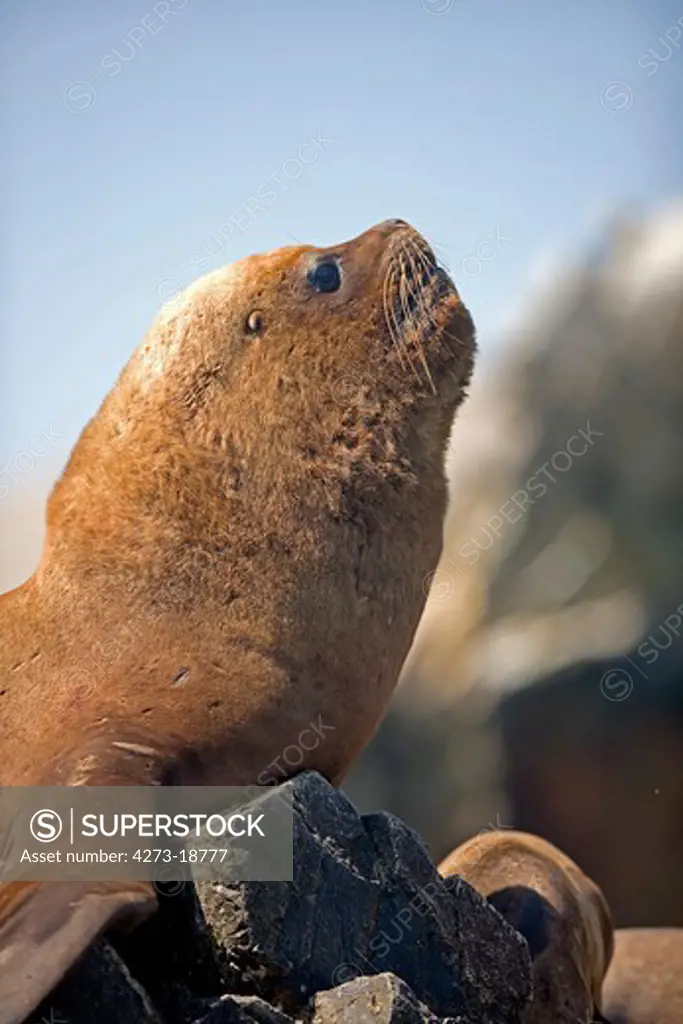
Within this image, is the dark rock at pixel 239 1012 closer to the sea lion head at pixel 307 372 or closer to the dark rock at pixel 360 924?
the dark rock at pixel 360 924

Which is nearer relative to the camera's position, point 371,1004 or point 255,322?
point 371,1004

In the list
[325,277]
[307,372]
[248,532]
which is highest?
[325,277]

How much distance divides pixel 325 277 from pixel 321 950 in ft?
5.72

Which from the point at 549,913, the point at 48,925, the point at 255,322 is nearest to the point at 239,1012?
the point at 48,925

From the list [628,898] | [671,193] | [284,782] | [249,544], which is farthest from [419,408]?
[671,193]

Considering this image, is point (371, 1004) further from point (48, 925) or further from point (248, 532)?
point (248, 532)

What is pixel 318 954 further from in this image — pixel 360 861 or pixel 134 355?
pixel 134 355

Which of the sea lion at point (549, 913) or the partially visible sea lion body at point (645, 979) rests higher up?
the sea lion at point (549, 913)

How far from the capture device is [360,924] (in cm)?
278

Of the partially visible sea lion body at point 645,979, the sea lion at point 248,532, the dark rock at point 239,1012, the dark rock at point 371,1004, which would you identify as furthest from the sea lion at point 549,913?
the dark rock at point 239,1012

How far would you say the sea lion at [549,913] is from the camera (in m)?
3.63

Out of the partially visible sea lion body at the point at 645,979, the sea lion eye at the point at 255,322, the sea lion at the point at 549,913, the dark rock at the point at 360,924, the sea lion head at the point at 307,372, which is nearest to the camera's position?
the dark rock at the point at 360,924

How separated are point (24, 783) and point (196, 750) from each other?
366 mm

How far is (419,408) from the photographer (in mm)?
3520
